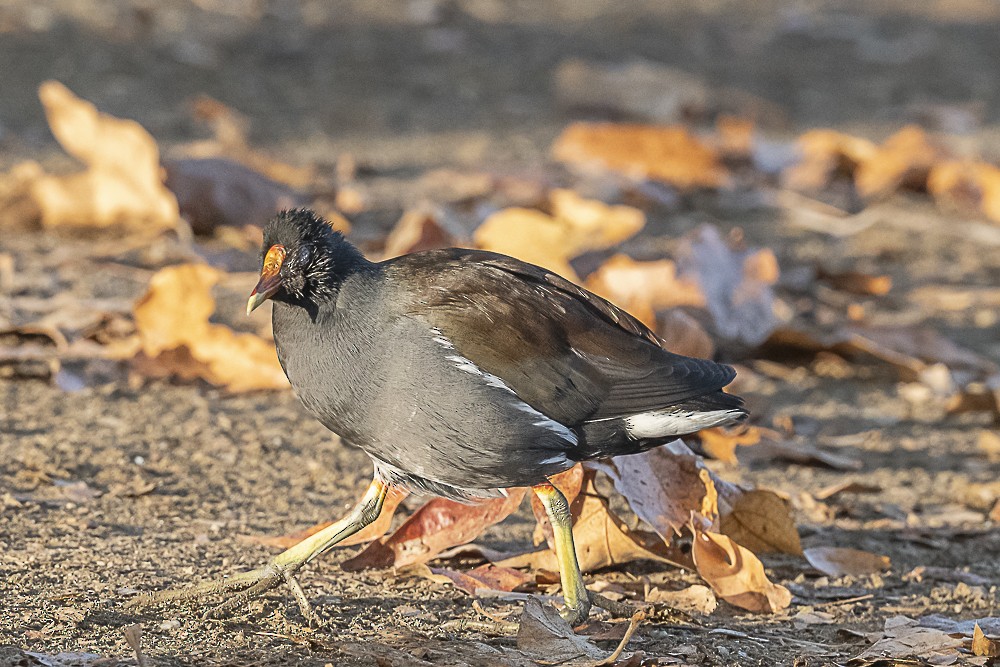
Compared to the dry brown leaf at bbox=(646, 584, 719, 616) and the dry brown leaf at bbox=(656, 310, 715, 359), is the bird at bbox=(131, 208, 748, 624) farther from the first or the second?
the dry brown leaf at bbox=(656, 310, 715, 359)

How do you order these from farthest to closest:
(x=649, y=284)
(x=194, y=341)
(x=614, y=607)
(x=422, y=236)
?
(x=422, y=236), (x=649, y=284), (x=194, y=341), (x=614, y=607)

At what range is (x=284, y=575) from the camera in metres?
3.29

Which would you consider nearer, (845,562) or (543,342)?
(543,342)

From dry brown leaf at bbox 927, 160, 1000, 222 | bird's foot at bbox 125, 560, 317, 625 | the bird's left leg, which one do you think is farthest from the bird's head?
dry brown leaf at bbox 927, 160, 1000, 222

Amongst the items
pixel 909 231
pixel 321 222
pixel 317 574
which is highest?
pixel 321 222

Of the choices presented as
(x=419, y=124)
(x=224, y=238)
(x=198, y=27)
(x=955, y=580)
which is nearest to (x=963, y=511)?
(x=955, y=580)

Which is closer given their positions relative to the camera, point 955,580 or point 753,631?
point 753,631

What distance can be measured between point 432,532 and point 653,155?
4421 mm

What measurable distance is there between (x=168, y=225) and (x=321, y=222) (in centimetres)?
305

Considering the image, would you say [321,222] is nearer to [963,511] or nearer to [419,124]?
[963,511]

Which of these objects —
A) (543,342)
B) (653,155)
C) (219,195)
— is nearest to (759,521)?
(543,342)

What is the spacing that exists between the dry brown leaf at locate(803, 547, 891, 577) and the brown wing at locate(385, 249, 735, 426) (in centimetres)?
71

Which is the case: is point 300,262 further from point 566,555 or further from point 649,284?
point 649,284

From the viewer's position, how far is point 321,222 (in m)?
3.32
